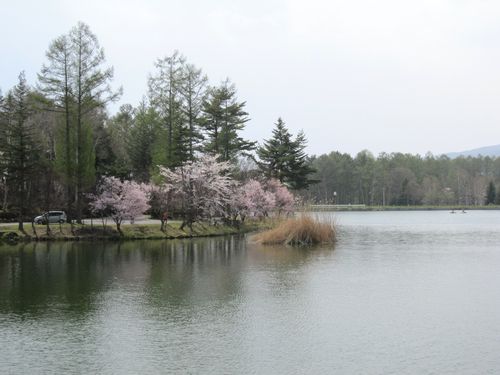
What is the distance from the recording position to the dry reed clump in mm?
32125

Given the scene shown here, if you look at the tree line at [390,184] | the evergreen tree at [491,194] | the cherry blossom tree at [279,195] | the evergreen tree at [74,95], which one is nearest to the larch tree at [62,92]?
the evergreen tree at [74,95]

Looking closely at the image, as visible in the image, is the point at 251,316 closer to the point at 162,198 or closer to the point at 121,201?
the point at 121,201

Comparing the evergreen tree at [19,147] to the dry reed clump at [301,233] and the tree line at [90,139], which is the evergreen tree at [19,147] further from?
the dry reed clump at [301,233]

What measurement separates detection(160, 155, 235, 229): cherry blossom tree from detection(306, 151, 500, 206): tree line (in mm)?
84273

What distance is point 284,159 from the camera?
6500 cm

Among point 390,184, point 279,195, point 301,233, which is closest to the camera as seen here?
point 301,233

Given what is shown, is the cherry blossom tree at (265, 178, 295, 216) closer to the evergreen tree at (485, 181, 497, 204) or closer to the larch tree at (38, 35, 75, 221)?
the larch tree at (38, 35, 75, 221)

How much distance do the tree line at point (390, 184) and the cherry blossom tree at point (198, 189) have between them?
276 ft

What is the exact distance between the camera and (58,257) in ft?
86.1

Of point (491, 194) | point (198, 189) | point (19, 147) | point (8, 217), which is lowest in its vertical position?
point (8, 217)

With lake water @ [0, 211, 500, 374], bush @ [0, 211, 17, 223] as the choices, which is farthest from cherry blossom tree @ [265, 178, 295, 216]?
lake water @ [0, 211, 500, 374]

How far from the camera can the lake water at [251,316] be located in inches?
379

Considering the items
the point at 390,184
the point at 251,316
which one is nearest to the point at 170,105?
the point at 251,316

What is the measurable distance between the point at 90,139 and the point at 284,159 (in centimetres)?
2738
